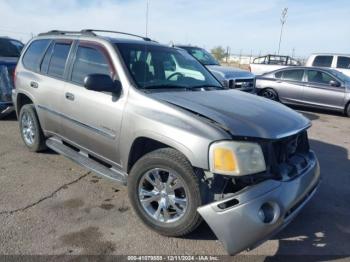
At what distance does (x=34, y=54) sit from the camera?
5.50 meters

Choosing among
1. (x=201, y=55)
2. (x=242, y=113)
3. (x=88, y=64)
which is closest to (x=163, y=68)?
(x=88, y=64)

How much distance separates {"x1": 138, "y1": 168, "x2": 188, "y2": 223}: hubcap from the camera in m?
3.26

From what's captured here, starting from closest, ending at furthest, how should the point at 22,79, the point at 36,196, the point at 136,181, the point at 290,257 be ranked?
1. the point at 290,257
2. the point at 136,181
3. the point at 36,196
4. the point at 22,79

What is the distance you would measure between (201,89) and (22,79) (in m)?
3.00

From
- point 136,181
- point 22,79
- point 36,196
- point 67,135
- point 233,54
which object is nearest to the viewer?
point 136,181

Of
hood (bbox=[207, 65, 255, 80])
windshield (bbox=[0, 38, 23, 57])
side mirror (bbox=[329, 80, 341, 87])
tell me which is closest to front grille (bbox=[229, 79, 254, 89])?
hood (bbox=[207, 65, 255, 80])

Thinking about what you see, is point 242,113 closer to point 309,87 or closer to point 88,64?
point 88,64

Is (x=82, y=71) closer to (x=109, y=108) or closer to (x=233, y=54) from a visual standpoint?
(x=109, y=108)

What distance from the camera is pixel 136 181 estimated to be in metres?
3.49

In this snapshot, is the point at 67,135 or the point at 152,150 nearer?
the point at 152,150

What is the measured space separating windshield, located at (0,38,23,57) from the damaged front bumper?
28.1ft

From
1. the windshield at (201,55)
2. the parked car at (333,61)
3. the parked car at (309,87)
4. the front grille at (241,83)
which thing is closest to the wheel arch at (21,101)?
the front grille at (241,83)

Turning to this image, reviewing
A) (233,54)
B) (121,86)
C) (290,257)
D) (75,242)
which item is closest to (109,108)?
(121,86)

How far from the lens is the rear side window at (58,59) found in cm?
469
